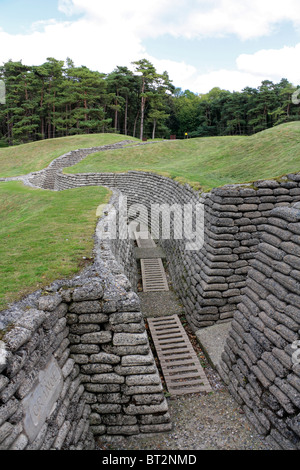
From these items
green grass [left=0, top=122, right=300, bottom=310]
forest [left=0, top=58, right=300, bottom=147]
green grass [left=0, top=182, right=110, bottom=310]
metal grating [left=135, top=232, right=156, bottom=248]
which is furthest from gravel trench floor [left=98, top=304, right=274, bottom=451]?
forest [left=0, top=58, right=300, bottom=147]

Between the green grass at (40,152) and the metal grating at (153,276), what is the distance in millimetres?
19502

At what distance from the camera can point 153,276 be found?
10680mm

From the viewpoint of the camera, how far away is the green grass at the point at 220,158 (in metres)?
12.1

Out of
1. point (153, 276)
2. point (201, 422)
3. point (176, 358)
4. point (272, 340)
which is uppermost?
point (272, 340)

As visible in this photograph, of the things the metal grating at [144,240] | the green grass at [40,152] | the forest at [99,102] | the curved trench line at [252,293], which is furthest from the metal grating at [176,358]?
the forest at [99,102]

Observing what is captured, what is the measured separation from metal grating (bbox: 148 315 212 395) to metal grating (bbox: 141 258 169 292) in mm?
1886

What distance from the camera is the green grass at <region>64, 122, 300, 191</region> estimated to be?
12.1 m

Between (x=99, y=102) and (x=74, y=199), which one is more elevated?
(x=99, y=102)

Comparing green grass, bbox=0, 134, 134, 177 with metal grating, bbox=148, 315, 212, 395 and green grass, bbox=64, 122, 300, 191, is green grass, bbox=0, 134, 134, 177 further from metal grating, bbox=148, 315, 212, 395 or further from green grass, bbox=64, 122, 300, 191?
metal grating, bbox=148, 315, 212, 395

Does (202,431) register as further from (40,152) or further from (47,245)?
(40,152)

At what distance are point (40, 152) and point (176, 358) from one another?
31.3m

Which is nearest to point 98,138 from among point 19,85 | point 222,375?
point 19,85

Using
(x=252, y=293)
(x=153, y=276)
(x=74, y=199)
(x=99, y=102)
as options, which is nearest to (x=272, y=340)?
(x=252, y=293)
